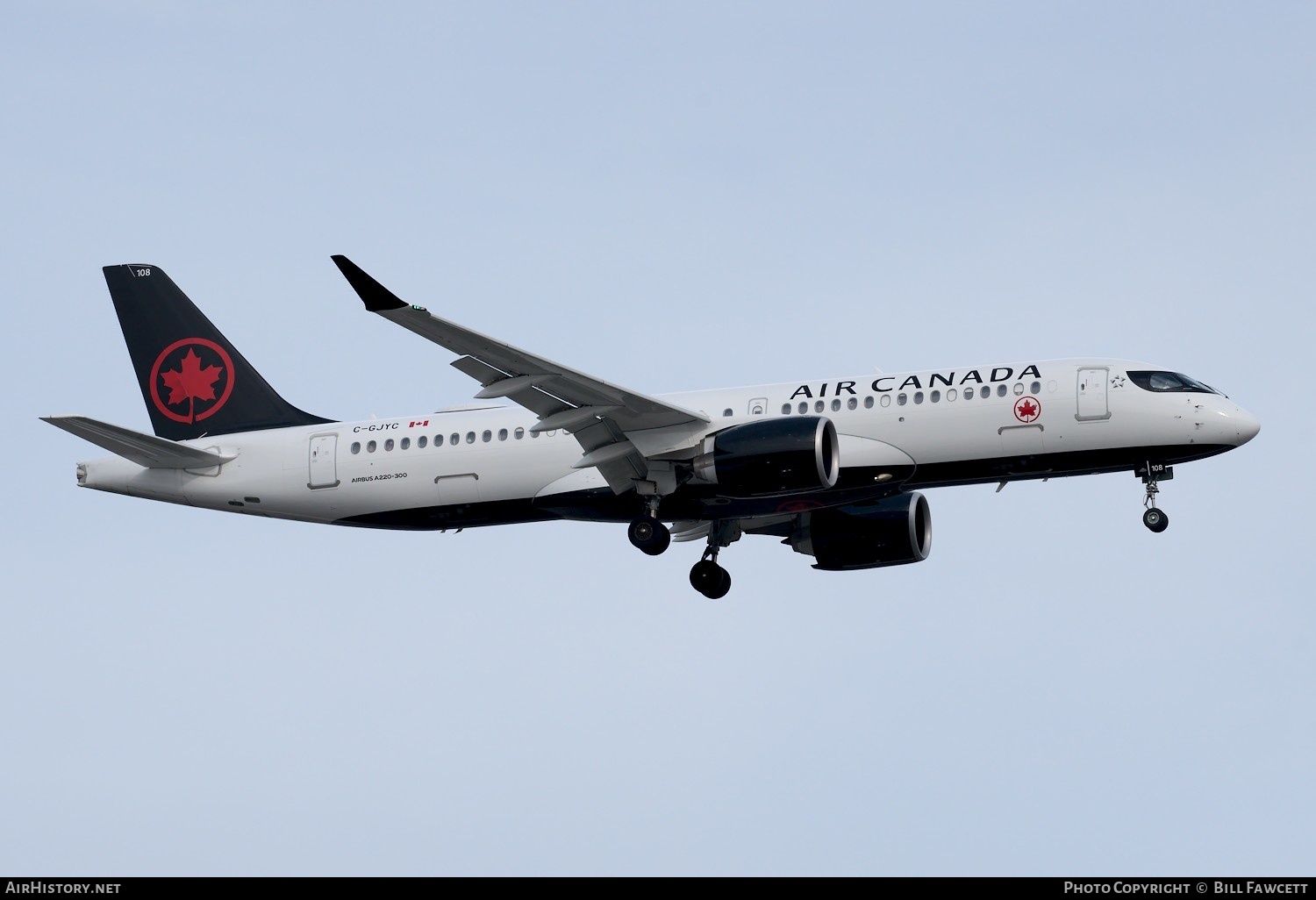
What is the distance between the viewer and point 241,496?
152ft

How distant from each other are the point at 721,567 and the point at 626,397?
8303 mm

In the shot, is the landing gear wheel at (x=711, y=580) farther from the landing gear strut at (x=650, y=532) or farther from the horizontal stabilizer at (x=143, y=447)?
the horizontal stabilizer at (x=143, y=447)

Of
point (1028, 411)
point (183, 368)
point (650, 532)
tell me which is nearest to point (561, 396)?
point (650, 532)

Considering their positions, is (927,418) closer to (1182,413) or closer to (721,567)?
(1182,413)

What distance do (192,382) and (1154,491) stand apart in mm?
25034

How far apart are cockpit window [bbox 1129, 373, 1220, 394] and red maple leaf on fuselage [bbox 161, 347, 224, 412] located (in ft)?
78.3

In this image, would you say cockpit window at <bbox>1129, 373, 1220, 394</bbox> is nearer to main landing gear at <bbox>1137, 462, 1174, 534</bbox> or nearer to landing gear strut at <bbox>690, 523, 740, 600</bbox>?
main landing gear at <bbox>1137, 462, 1174, 534</bbox>

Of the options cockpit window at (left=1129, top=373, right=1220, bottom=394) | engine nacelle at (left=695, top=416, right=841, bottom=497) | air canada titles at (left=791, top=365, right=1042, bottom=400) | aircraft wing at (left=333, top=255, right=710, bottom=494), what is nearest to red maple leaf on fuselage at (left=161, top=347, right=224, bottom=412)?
aircraft wing at (left=333, top=255, right=710, bottom=494)

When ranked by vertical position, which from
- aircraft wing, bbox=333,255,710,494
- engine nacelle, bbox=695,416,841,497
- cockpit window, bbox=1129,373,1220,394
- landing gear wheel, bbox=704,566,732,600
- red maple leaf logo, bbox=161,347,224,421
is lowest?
landing gear wheel, bbox=704,566,732,600

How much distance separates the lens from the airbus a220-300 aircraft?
40.4 meters

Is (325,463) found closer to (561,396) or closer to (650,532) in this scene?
(561,396)
